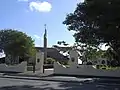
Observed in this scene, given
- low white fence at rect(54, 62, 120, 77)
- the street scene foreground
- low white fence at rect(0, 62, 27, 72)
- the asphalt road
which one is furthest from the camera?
low white fence at rect(0, 62, 27, 72)

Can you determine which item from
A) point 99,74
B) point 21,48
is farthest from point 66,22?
point 21,48

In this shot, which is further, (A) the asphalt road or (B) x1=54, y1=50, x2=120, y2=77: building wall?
(B) x1=54, y1=50, x2=120, y2=77: building wall

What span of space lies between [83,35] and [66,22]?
2.37 meters

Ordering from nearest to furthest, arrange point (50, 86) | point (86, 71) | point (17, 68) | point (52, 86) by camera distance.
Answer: point (50, 86), point (52, 86), point (86, 71), point (17, 68)

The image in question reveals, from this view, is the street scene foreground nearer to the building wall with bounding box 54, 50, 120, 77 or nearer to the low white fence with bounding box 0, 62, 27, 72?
the building wall with bounding box 54, 50, 120, 77

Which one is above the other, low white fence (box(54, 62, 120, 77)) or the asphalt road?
low white fence (box(54, 62, 120, 77))

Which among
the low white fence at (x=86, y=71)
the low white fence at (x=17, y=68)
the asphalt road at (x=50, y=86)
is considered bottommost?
the asphalt road at (x=50, y=86)

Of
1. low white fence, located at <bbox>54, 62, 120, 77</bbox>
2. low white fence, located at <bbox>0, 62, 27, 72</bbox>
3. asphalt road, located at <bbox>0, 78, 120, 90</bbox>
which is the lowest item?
asphalt road, located at <bbox>0, 78, 120, 90</bbox>

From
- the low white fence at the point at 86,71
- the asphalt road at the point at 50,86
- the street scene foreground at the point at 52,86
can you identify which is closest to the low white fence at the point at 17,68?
the low white fence at the point at 86,71

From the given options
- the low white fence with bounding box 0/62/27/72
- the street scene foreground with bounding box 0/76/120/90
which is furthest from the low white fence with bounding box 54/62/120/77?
the street scene foreground with bounding box 0/76/120/90

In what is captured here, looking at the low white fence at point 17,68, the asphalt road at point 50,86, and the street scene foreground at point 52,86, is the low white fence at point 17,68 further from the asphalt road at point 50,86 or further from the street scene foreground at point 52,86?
the asphalt road at point 50,86

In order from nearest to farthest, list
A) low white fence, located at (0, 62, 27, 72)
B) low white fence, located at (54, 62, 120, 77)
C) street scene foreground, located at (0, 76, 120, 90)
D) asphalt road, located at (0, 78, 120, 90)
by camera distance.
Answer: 1. asphalt road, located at (0, 78, 120, 90)
2. street scene foreground, located at (0, 76, 120, 90)
3. low white fence, located at (54, 62, 120, 77)
4. low white fence, located at (0, 62, 27, 72)

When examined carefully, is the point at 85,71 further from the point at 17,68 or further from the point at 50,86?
the point at 50,86

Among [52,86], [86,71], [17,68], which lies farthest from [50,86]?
[17,68]
